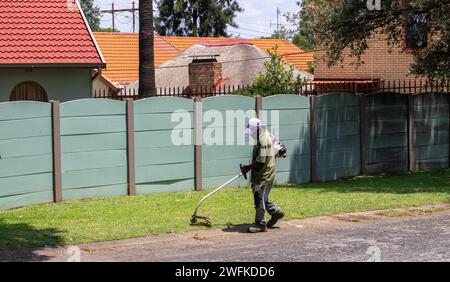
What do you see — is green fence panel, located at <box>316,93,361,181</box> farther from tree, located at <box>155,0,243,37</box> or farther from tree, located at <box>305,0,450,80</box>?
tree, located at <box>155,0,243,37</box>

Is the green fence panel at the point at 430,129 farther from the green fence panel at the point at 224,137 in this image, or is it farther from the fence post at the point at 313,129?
the green fence panel at the point at 224,137

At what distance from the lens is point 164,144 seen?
1455 cm

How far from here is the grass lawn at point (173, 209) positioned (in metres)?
10.4

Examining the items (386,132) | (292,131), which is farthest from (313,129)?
(386,132)

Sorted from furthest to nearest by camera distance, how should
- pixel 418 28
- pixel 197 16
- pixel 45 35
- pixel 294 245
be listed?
pixel 197 16 → pixel 45 35 → pixel 418 28 → pixel 294 245

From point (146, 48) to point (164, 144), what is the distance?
12.8 feet

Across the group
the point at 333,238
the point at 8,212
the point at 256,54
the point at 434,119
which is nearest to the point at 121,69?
the point at 256,54

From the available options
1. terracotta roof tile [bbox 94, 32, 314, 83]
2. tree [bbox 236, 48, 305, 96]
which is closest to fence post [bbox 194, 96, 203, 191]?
tree [bbox 236, 48, 305, 96]

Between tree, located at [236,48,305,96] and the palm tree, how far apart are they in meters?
3.54

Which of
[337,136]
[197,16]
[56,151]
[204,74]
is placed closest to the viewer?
[56,151]

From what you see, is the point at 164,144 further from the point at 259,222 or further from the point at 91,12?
the point at 91,12

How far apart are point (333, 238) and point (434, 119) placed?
31.8 ft

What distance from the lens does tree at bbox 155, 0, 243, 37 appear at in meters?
66.9
